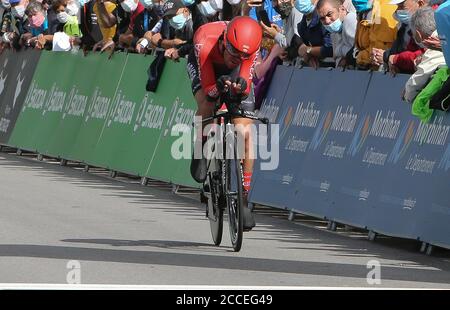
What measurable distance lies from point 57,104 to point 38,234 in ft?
32.0

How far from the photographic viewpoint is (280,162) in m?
15.1

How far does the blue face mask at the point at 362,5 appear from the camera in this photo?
569 inches

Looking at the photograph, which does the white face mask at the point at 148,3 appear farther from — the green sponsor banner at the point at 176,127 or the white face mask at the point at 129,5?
the green sponsor banner at the point at 176,127

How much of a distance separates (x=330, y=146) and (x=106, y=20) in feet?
25.6

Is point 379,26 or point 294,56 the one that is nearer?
point 379,26

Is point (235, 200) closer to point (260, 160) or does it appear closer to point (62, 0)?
point (260, 160)

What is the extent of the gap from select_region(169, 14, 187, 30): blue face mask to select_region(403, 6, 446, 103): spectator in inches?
233

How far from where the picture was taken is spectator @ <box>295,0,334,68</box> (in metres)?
15.2

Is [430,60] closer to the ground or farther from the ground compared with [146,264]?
farther from the ground

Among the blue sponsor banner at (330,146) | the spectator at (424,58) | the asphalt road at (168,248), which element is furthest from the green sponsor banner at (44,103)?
the spectator at (424,58)

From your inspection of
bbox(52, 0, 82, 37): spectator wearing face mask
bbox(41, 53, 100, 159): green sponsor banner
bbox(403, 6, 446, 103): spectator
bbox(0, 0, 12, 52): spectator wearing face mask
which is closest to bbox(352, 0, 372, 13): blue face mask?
bbox(403, 6, 446, 103): spectator

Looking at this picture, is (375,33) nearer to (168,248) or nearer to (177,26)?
(168,248)

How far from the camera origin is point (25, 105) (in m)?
23.6

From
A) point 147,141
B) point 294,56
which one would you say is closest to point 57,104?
point 147,141
